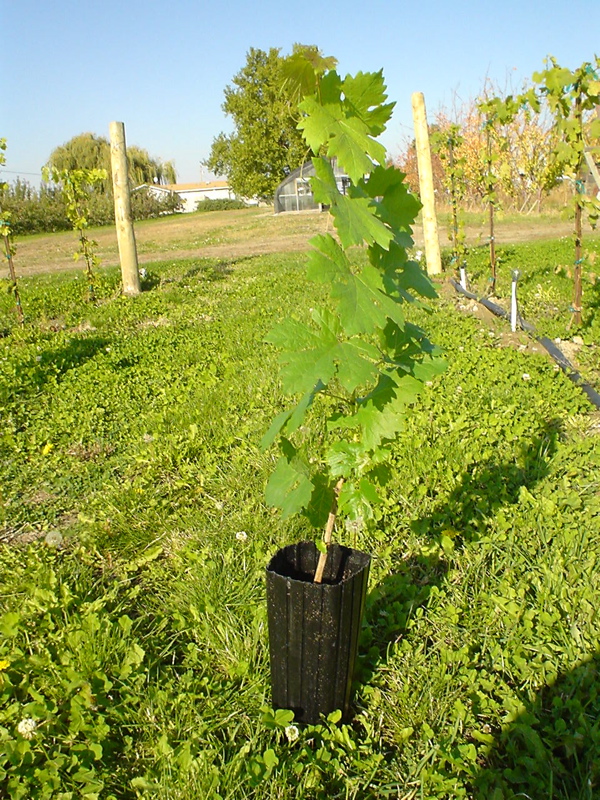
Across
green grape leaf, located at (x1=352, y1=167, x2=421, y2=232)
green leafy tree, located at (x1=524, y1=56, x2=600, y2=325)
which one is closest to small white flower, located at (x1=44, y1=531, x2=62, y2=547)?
green grape leaf, located at (x1=352, y1=167, x2=421, y2=232)

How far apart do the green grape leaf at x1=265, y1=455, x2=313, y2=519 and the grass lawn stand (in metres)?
0.73

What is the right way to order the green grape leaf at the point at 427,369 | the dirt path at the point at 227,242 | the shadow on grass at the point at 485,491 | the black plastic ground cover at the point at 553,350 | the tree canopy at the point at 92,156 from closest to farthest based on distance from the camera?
the green grape leaf at the point at 427,369 → the shadow on grass at the point at 485,491 → the black plastic ground cover at the point at 553,350 → the dirt path at the point at 227,242 → the tree canopy at the point at 92,156

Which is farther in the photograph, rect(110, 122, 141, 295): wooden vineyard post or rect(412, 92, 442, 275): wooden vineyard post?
rect(110, 122, 141, 295): wooden vineyard post

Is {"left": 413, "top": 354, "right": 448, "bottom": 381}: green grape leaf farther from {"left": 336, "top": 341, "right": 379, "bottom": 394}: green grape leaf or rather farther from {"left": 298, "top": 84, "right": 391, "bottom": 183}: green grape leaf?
{"left": 298, "top": 84, "right": 391, "bottom": 183}: green grape leaf

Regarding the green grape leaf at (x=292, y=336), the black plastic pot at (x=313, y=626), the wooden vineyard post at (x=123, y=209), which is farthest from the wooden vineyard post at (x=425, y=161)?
the green grape leaf at (x=292, y=336)

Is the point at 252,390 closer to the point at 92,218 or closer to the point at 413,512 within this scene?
the point at 413,512

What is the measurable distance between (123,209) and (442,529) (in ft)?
28.9

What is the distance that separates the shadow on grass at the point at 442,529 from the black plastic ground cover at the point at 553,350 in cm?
71

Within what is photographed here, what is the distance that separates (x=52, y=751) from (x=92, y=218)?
3884 centimetres

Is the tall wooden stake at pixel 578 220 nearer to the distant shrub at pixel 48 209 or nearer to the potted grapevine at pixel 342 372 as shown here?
the potted grapevine at pixel 342 372

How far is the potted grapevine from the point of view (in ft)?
4.45

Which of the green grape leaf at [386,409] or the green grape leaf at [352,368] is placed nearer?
the green grape leaf at [352,368]

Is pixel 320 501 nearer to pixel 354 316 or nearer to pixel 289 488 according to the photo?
pixel 289 488

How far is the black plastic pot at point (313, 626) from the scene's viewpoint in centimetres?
184
